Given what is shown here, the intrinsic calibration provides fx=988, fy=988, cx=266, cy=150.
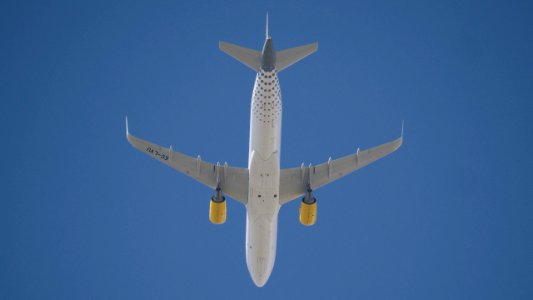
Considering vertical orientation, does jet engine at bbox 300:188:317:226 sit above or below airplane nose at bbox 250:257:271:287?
above

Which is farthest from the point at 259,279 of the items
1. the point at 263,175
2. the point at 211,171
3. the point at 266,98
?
the point at 266,98

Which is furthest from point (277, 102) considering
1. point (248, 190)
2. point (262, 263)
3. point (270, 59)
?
point (262, 263)

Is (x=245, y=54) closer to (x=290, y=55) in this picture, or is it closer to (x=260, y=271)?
(x=290, y=55)

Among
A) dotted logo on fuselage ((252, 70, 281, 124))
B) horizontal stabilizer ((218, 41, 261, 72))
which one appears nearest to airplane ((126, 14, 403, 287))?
dotted logo on fuselage ((252, 70, 281, 124))

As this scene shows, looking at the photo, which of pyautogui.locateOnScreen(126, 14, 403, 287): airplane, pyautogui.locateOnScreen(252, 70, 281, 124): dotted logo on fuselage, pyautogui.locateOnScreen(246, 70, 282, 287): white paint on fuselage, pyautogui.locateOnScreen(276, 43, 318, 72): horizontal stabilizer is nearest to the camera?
pyautogui.locateOnScreen(252, 70, 281, 124): dotted logo on fuselage

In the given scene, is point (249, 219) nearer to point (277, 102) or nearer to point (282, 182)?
point (282, 182)

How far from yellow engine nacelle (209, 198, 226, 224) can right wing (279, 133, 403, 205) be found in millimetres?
3845

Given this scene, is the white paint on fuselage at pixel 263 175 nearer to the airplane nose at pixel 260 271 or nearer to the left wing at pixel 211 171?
the airplane nose at pixel 260 271

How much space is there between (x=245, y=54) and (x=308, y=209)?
10867 millimetres

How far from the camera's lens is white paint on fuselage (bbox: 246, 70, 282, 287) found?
55.7 m

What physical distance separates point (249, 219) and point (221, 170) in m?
3.53

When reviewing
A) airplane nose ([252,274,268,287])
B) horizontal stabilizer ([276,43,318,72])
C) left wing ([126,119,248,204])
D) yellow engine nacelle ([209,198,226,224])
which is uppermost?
horizontal stabilizer ([276,43,318,72])

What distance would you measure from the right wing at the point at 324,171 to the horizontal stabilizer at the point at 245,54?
→ 29.4 ft

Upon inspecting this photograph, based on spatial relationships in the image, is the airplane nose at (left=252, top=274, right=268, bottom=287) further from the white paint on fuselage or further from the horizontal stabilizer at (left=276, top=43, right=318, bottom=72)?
the horizontal stabilizer at (left=276, top=43, right=318, bottom=72)
